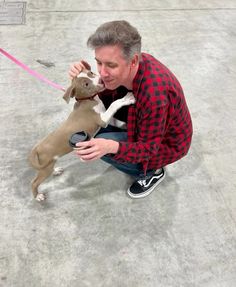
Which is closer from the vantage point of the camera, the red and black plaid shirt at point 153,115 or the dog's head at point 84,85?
the red and black plaid shirt at point 153,115

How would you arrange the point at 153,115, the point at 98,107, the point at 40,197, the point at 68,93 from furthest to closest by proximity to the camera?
the point at 40,197 → the point at 98,107 → the point at 68,93 → the point at 153,115

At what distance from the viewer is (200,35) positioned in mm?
3758

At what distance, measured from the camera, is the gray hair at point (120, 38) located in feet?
4.55

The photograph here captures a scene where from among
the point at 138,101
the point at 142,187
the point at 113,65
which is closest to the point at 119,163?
the point at 142,187

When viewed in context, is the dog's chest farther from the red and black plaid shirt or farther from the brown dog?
the red and black plaid shirt

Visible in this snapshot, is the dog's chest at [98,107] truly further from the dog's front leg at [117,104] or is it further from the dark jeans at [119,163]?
the dark jeans at [119,163]

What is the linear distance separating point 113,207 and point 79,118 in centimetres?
63

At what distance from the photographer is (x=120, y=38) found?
4.54 feet

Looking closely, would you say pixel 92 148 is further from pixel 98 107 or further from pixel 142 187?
pixel 142 187

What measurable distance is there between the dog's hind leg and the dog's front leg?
39 centimetres

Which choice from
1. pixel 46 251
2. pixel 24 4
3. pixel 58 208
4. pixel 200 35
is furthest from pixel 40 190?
pixel 24 4

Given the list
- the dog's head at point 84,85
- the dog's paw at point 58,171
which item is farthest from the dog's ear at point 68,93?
the dog's paw at point 58,171

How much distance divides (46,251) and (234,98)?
6.79 feet

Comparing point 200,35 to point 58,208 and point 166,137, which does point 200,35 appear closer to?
point 166,137
